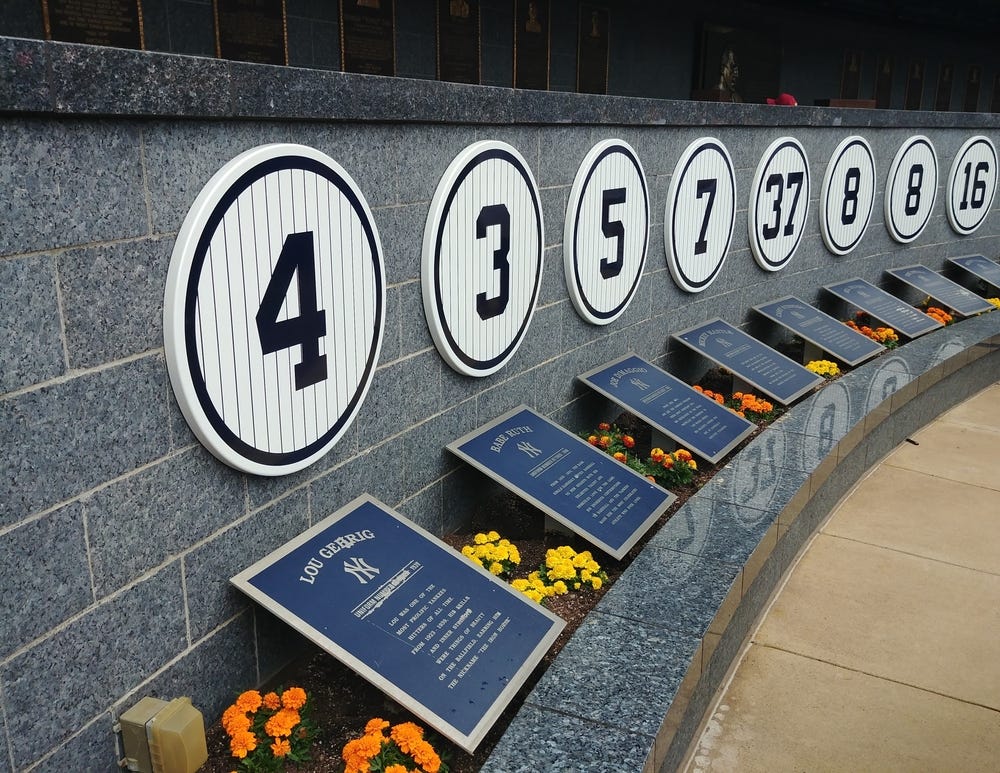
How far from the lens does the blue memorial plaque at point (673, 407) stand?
520cm

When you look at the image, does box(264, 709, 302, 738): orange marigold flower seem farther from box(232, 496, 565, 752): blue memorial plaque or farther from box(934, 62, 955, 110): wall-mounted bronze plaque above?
box(934, 62, 955, 110): wall-mounted bronze plaque above

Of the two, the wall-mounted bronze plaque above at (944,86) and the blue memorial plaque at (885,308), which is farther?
the wall-mounted bronze plaque above at (944,86)

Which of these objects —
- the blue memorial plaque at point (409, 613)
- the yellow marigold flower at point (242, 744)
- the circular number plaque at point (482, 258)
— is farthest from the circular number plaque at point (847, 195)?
the yellow marigold flower at point (242, 744)

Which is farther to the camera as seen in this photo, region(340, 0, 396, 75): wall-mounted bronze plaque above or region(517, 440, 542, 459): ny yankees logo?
region(340, 0, 396, 75): wall-mounted bronze plaque above

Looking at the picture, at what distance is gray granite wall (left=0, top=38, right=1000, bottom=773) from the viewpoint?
2.34 m

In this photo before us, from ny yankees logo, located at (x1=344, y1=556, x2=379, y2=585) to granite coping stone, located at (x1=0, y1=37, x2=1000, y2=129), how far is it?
1.50m

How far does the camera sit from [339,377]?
11.5 ft

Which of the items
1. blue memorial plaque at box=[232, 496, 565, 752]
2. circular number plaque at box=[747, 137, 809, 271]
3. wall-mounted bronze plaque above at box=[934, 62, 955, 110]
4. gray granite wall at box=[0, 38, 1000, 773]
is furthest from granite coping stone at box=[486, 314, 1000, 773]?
wall-mounted bronze plaque above at box=[934, 62, 955, 110]

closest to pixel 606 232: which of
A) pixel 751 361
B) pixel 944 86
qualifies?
pixel 751 361

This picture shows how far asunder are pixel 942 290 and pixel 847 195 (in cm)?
161

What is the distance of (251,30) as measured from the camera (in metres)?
7.07

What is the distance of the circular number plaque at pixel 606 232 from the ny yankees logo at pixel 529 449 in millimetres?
1146

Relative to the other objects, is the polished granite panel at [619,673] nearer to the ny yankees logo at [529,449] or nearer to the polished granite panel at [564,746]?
the polished granite panel at [564,746]

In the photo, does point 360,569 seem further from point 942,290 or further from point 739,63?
point 739,63
